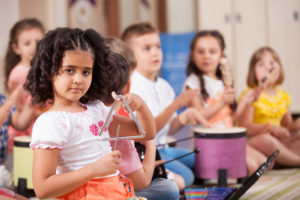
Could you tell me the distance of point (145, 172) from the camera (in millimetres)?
1362

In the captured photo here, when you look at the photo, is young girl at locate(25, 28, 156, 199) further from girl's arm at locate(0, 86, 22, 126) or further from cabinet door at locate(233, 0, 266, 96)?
cabinet door at locate(233, 0, 266, 96)

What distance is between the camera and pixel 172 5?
4.22m

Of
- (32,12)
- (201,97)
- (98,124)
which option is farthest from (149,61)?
(32,12)

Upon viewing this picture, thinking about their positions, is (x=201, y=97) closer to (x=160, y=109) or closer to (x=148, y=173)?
(x=160, y=109)

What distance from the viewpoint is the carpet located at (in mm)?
1832

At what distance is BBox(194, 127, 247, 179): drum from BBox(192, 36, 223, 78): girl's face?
446mm

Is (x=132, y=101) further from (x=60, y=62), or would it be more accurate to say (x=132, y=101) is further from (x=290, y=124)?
(x=290, y=124)

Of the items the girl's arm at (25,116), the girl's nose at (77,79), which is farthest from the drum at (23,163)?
the girl's nose at (77,79)

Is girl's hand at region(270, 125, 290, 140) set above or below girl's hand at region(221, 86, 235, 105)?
below

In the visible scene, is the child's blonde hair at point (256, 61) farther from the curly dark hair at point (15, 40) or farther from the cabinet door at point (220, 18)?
the curly dark hair at point (15, 40)

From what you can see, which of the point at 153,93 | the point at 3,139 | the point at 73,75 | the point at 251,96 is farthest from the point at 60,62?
the point at 251,96

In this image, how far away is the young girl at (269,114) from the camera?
2.45 m

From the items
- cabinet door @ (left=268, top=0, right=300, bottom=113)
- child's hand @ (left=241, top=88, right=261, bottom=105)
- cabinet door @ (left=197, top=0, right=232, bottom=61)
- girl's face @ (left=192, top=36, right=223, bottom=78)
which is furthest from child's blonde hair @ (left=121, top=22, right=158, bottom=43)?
cabinet door @ (left=268, top=0, right=300, bottom=113)

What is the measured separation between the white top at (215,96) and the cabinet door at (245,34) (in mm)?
1343
